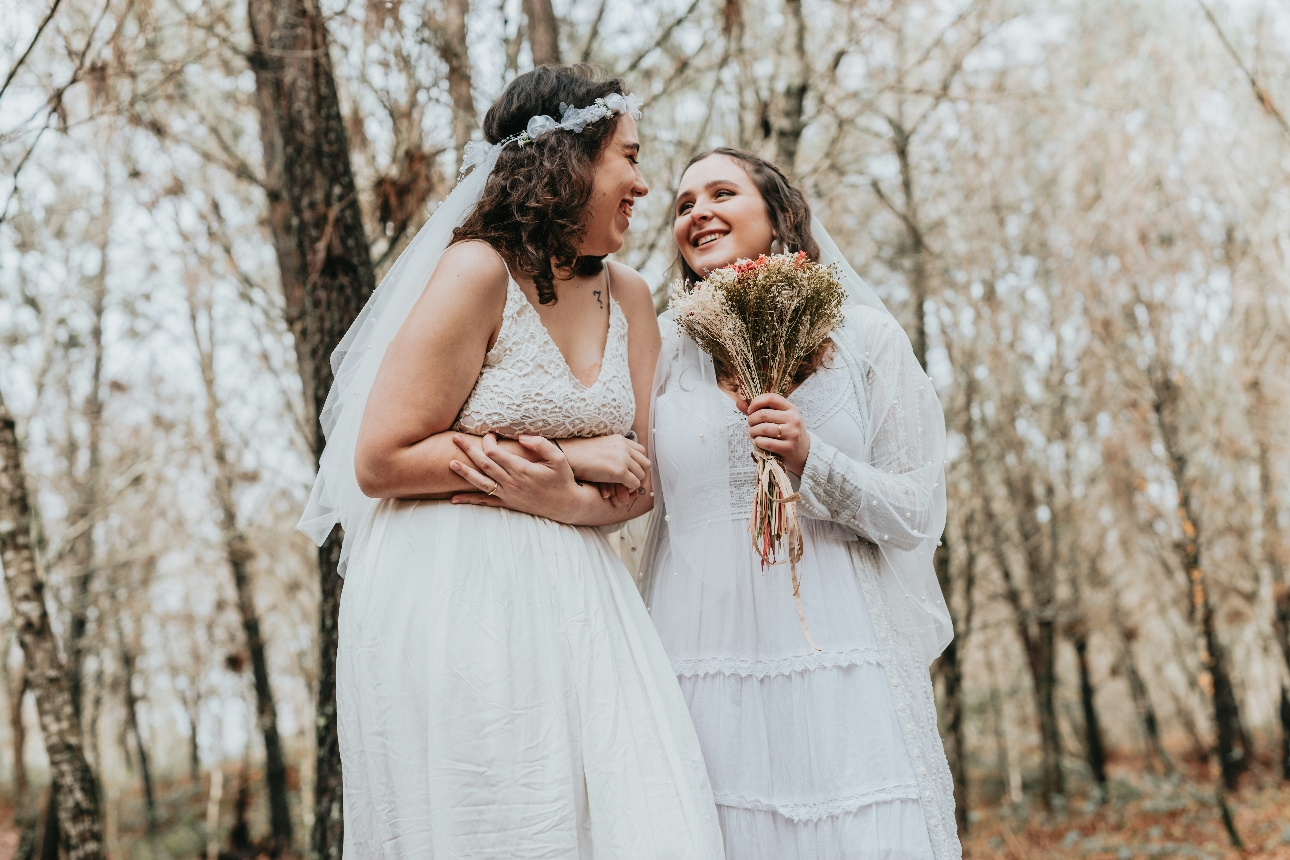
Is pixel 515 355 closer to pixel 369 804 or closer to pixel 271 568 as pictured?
pixel 369 804

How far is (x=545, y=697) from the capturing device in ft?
6.38

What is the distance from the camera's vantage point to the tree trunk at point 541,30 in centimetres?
464

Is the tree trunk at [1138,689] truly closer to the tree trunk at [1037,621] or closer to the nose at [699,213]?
the tree trunk at [1037,621]

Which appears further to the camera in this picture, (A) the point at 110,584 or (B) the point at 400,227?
(A) the point at 110,584

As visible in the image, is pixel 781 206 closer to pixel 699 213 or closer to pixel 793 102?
pixel 699 213

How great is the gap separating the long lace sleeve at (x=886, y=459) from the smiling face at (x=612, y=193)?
693mm

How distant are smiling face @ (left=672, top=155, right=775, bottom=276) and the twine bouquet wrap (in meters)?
0.37

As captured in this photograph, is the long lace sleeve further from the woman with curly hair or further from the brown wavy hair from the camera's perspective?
the woman with curly hair

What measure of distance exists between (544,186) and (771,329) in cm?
63

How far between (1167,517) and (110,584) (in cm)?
1299

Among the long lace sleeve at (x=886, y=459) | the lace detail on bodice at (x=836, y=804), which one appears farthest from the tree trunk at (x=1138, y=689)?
the lace detail on bodice at (x=836, y=804)

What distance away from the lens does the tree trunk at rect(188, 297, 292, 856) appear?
33.9 ft

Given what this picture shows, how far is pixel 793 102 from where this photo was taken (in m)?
5.07

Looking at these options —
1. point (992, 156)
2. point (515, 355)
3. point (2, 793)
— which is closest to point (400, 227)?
point (515, 355)
